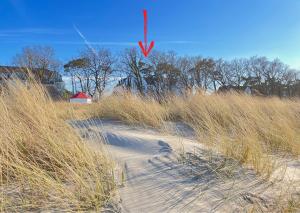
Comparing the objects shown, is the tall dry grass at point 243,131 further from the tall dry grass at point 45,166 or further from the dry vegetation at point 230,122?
the tall dry grass at point 45,166

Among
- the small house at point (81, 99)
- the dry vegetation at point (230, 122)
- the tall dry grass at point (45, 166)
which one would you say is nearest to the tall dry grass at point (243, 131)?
the dry vegetation at point (230, 122)

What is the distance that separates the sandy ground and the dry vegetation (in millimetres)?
245

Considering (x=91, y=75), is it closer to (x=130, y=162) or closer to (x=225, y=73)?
(x=225, y=73)

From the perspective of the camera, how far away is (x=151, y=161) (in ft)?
7.82

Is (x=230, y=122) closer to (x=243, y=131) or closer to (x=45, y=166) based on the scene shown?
(x=243, y=131)

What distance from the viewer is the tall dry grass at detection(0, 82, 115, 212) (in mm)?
1547

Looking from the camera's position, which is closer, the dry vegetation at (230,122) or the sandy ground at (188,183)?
the sandy ground at (188,183)

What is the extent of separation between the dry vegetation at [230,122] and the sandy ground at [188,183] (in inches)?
9.7

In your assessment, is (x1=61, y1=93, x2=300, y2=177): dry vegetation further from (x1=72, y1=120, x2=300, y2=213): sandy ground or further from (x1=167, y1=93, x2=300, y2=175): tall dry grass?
(x1=72, y1=120, x2=300, y2=213): sandy ground

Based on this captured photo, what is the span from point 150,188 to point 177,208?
320 millimetres

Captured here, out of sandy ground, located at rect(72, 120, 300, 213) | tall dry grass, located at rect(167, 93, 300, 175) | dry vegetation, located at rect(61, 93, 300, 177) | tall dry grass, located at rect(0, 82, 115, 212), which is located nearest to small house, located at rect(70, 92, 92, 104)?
dry vegetation, located at rect(61, 93, 300, 177)

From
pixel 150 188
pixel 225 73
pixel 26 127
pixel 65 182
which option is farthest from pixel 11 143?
pixel 225 73

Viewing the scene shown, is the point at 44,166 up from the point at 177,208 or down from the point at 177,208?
up

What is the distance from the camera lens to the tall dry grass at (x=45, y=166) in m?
1.55
